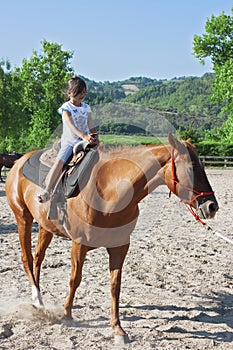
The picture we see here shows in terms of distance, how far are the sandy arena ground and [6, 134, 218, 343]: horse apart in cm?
27

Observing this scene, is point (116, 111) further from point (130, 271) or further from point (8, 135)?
point (8, 135)

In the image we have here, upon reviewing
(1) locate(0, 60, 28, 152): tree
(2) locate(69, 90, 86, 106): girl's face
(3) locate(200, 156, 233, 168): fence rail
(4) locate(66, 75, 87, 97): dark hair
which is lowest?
(3) locate(200, 156, 233, 168): fence rail

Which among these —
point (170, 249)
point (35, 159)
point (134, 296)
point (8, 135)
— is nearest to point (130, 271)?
point (134, 296)

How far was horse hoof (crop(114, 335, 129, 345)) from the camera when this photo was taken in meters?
4.15

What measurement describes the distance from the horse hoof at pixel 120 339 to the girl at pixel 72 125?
1.50 m

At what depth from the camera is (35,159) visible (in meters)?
5.30

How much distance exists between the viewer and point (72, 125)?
169 inches

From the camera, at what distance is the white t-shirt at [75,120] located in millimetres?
4383

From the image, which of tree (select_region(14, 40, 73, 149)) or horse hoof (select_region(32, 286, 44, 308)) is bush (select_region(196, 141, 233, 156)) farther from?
horse hoof (select_region(32, 286, 44, 308))

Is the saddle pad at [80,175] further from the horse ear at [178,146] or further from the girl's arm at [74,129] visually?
the horse ear at [178,146]

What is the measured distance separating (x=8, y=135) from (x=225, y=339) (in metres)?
32.2

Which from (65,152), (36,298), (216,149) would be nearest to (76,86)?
(65,152)

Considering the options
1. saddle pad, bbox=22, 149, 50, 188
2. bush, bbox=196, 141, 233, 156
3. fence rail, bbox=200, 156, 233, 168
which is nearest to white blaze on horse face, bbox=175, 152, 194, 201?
saddle pad, bbox=22, 149, 50, 188

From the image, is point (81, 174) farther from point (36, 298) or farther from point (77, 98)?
point (36, 298)
